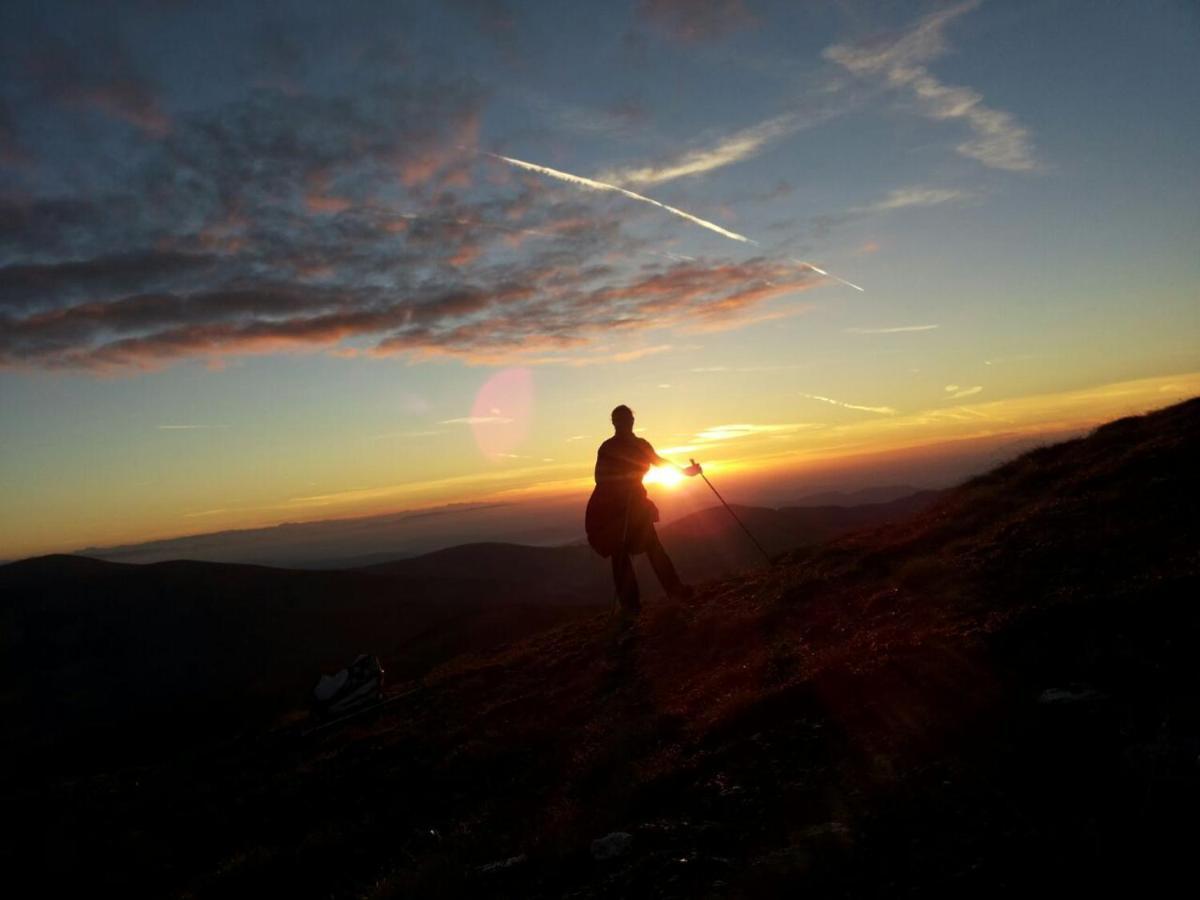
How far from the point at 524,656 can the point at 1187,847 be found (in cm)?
1482

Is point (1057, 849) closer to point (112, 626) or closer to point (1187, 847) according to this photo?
point (1187, 847)

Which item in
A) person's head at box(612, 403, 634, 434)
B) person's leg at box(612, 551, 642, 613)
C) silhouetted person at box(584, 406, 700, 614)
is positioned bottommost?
person's leg at box(612, 551, 642, 613)

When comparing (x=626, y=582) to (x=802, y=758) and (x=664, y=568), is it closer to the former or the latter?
(x=664, y=568)

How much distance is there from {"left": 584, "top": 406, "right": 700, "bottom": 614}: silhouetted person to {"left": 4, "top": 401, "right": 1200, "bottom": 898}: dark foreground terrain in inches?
73.1

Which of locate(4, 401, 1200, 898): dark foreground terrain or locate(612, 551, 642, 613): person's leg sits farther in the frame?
locate(612, 551, 642, 613): person's leg

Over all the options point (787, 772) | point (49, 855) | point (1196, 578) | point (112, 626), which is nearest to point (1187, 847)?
point (787, 772)

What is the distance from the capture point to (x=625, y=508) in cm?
1677

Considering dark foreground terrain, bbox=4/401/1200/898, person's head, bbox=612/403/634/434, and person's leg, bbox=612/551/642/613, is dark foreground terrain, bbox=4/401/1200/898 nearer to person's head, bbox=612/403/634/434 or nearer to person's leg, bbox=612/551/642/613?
person's leg, bbox=612/551/642/613

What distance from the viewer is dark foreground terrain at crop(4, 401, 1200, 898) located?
13.3ft

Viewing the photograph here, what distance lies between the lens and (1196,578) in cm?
679

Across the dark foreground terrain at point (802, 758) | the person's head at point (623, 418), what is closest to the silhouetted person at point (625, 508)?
the person's head at point (623, 418)

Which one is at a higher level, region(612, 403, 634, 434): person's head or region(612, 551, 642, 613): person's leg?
region(612, 403, 634, 434): person's head

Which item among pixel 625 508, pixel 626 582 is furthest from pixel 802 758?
pixel 626 582

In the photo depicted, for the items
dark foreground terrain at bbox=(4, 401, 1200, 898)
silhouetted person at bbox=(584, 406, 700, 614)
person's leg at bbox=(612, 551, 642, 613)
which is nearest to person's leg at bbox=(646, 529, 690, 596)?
silhouetted person at bbox=(584, 406, 700, 614)
